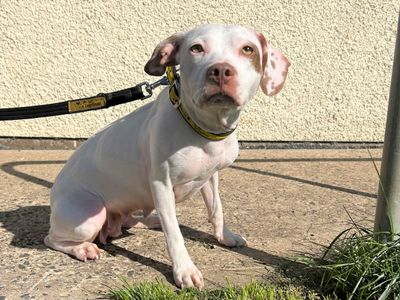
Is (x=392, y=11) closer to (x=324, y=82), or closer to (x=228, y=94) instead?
(x=324, y=82)

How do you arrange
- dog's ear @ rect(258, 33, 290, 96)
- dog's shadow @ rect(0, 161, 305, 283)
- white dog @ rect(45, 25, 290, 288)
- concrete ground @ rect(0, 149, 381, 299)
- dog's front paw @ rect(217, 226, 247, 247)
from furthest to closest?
dog's front paw @ rect(217, 226, 247, 247) < dog's shadow @ rect(0, 161, 305, 283) < concrete ground @ rect(0, 149, 381, 299) < dog's ear @ rect(258, 33, 290, 96) < white dog @ rect(45, 25, 290, 288)

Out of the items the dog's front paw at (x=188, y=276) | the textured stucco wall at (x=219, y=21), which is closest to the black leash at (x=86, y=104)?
the dog's front paw at (x=188, y=276)

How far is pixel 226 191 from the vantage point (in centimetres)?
414

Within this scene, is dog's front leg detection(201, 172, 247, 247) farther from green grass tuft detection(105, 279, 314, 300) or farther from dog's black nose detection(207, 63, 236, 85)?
dog's black nose detection(207, 63, 236, 85)

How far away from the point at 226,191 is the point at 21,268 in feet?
6.06

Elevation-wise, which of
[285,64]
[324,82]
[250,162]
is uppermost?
[285,64]

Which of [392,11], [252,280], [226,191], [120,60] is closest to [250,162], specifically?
[226,191]

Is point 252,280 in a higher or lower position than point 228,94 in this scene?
lower

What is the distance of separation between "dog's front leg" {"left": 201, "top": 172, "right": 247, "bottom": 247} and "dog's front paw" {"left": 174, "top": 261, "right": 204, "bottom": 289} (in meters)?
0.49

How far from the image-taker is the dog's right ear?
2.51 metres

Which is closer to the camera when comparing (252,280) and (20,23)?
(252,280)

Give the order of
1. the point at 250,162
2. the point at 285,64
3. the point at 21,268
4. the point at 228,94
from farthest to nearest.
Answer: the point at 250,162, the point at 21,268, the point at 285,64, the point at 228,94

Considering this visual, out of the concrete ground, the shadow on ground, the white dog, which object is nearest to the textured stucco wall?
the concrete ground

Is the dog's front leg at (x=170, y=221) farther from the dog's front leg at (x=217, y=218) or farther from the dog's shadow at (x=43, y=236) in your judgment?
the dog's front leg at (x=217, y=218)
